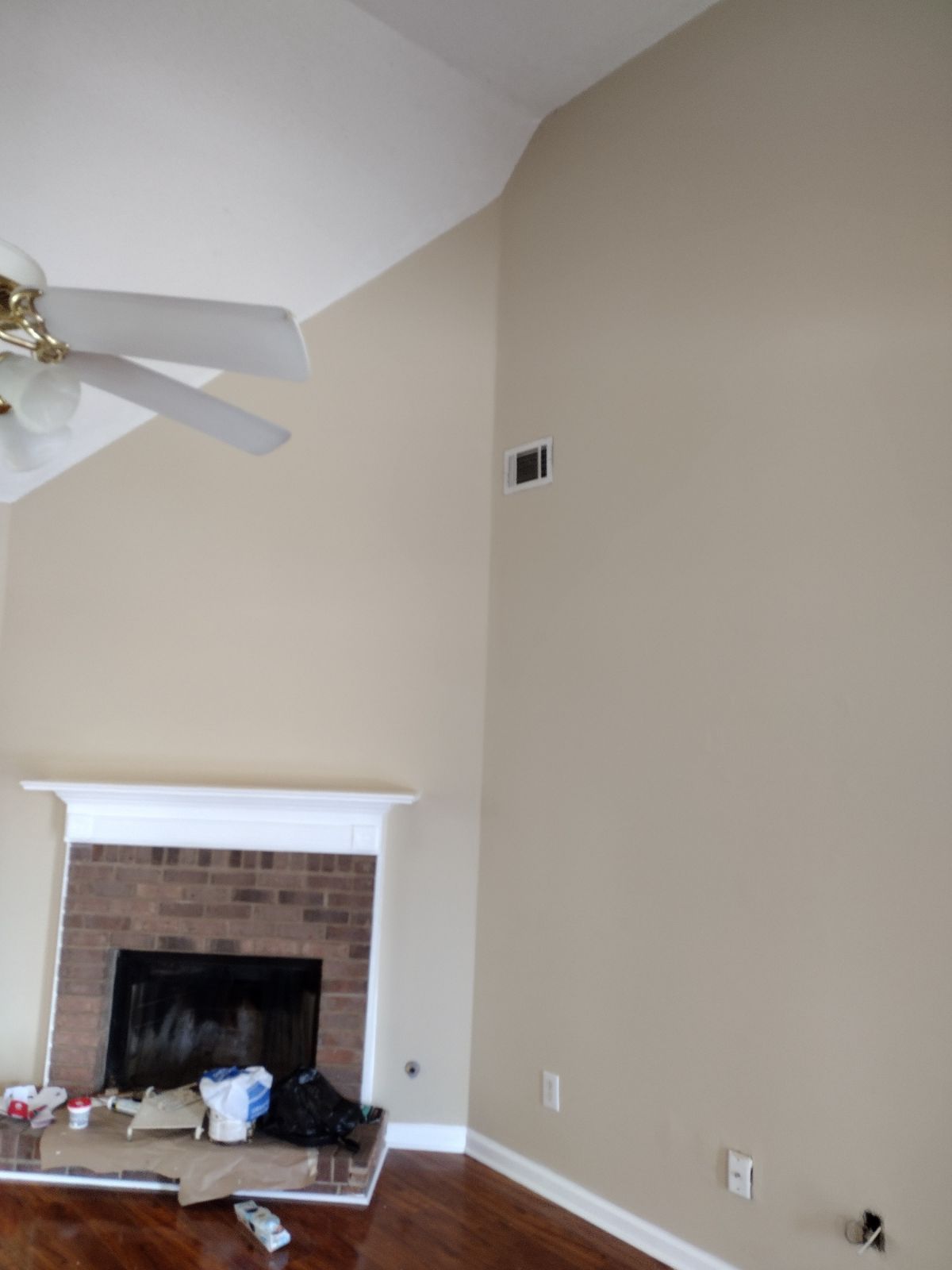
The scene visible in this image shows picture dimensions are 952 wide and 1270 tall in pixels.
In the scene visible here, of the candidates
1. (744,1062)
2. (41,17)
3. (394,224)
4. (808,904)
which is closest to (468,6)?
(394,224)

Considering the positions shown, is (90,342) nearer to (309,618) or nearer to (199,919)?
(309,618)

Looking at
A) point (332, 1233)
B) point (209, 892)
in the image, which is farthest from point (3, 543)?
point (332, 1233)

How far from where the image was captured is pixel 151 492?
3633mm

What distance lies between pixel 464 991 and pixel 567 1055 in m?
0.49

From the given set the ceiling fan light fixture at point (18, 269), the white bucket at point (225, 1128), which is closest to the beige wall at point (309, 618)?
the white bucket at point (225, 1128)

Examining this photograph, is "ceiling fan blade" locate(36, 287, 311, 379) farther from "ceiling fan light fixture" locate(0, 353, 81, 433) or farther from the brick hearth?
the brick hearth

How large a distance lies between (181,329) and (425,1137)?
9.33 ft

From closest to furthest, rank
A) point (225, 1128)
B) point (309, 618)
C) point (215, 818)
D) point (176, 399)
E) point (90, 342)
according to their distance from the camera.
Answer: point (90, 342) < point (176, 399) < point (225, 1128) < point (215, 818) < point (309, 618)

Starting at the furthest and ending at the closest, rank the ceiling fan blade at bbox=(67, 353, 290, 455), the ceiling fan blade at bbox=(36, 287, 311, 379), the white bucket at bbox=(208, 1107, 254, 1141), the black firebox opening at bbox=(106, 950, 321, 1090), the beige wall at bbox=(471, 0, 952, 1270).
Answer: the black firebox opening at bbox=(106, 950, 321, 1090), the white bucket at bbox=(208, 1107, 254, 1141), the beige wall at bbox=(471, 0, 952, 1270), the ceiling fan blade at bbox=(67, 353, 290, 455), the ceiling fan blade at bbox=(36, 287, 311, 379)

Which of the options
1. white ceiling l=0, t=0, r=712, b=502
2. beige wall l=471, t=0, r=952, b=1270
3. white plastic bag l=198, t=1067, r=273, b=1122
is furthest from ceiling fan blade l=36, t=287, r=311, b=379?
white plastic bag l=198, t=1067, r=273, b=1122

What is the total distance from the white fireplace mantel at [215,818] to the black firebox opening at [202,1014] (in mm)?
424

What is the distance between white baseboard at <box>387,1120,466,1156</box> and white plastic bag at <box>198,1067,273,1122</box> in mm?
492

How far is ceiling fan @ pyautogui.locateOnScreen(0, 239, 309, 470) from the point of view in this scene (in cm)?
146

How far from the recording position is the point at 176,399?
1.91 meters
